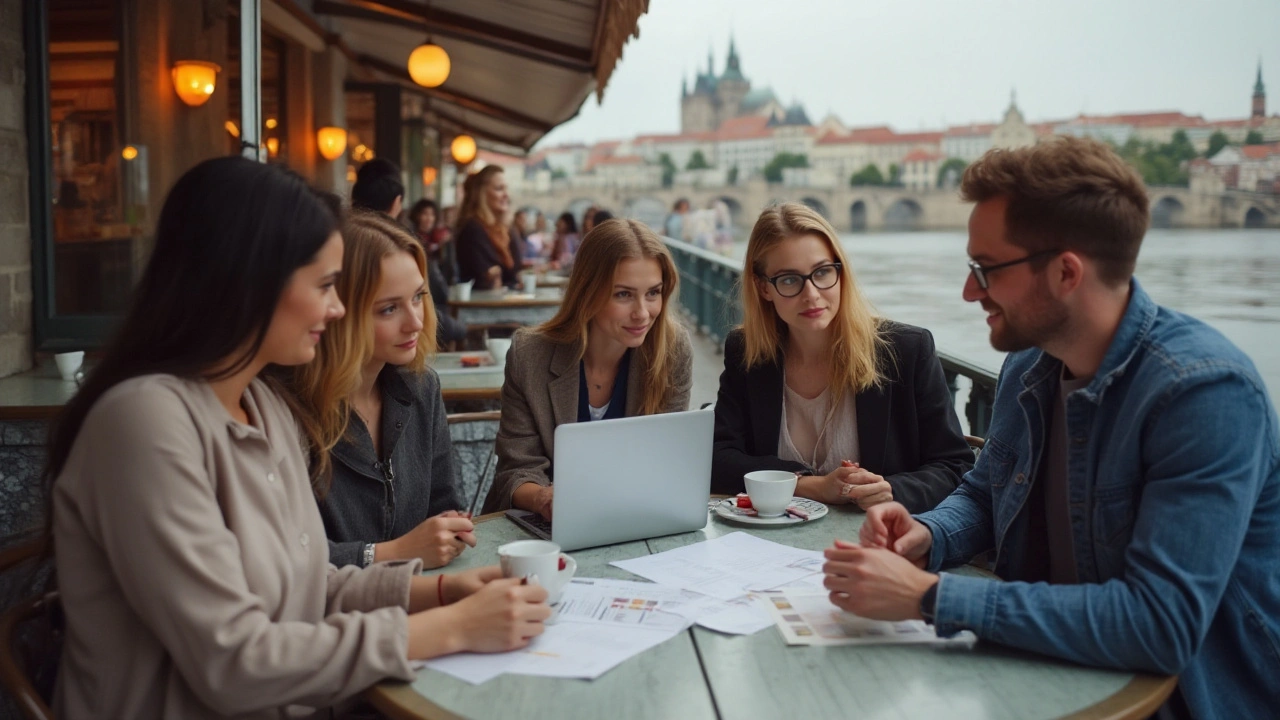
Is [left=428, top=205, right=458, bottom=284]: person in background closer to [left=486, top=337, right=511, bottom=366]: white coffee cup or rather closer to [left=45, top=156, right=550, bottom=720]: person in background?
[left=486, top=337, right=511, bottom=366]: white coffee cup

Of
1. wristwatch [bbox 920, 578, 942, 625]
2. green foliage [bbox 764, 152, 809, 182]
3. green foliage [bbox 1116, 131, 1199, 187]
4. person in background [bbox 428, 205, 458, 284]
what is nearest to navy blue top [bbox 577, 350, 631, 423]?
wristwatch [bbox 920, 578, 942, 625]

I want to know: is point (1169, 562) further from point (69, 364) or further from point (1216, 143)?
point (1216, 143)

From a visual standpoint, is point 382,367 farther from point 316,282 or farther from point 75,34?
point 75,34

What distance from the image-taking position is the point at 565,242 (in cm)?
1338

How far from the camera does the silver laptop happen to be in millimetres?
1764

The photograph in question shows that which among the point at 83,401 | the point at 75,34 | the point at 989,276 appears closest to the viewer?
the point at 83,401

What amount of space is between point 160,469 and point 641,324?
145 centimetres

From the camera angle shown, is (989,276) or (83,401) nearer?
(83,401)

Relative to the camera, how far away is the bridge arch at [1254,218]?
5.86 m

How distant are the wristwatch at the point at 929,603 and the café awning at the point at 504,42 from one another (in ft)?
10.7

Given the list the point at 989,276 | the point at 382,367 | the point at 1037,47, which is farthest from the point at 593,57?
the point at 1037,47

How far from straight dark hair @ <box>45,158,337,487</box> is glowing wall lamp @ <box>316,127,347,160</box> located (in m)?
8.25

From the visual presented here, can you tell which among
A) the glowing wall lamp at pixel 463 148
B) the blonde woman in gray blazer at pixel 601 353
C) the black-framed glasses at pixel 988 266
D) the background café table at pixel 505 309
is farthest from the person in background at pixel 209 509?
the glowing wall lamp at pixel 463 148

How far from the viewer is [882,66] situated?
158 ft
